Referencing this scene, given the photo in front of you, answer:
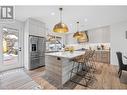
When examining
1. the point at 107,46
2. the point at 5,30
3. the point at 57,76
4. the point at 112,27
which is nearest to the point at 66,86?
the point at 57,76

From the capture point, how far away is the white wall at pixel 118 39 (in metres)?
5.72

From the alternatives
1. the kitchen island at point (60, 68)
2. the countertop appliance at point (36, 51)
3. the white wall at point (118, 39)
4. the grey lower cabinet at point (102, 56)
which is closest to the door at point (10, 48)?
the countertop appliance at point (36, 51)

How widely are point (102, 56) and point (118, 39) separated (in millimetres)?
1563

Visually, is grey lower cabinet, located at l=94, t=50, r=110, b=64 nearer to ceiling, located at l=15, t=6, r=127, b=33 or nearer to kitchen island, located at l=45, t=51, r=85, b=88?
ceiling, located at l=15, t=6, r=127, b=33

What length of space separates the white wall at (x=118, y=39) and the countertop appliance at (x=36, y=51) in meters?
3.96

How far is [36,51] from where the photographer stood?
17.9 ft

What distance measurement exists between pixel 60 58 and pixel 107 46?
16.9 ft

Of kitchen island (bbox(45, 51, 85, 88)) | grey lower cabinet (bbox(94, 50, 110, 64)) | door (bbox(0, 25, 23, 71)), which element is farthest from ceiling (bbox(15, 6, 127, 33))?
grey lower cabinet (bbox(94, 50, 110, 64))

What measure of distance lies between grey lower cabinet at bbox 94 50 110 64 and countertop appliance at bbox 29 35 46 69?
3.70 m

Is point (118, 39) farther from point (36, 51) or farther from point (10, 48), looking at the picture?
point (10, 48)

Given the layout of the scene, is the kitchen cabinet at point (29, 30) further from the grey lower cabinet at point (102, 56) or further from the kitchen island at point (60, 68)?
the grey lower cabinet at point (102, 56)
